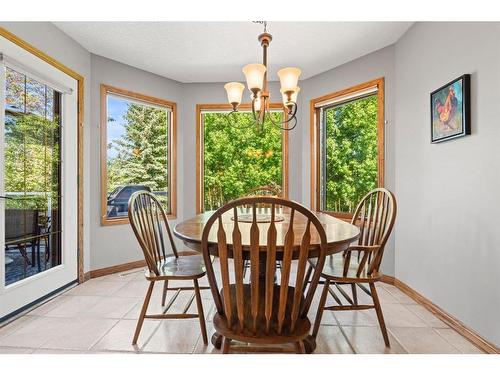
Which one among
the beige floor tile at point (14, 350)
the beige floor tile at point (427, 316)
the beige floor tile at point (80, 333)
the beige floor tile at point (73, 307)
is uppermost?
the beige floor tile at point (80, 333)

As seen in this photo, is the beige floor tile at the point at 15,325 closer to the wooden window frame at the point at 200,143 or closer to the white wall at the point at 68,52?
the white wall at the point at 68,52

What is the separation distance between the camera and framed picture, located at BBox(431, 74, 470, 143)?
76.3 inches

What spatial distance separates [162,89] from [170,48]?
0.87 m

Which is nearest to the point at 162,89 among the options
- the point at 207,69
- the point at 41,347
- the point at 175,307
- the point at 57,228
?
the point at 207,69

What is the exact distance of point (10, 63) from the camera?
2.17 m

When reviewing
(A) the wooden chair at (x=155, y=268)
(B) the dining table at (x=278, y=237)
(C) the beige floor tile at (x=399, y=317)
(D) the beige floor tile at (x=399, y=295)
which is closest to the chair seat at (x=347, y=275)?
(B) the dining table at (x=278, y=237)

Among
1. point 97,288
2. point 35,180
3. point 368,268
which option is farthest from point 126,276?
point 368,268

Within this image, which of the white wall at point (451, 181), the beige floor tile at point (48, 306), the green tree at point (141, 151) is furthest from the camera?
the green tree at point (141, 151)

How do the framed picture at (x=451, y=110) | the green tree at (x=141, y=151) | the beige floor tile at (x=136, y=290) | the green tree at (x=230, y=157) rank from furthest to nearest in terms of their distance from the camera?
1. the green tree at (x=230, y=157)
2. the green tree at (x=141, y=151)
3. the beige floor tile at (x=136, y=290)
4. the framed picture at (x=451, y=110)

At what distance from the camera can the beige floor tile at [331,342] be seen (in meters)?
1.74

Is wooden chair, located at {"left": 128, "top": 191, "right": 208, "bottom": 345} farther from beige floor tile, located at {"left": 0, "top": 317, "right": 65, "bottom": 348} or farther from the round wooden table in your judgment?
beige floor tile, located at {"left": 0, "top": 317, "right": 65, "bottom": 348}

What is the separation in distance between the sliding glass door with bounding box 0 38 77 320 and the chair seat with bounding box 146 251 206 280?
1.23m

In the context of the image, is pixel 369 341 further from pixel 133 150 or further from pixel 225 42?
pixel 133 150

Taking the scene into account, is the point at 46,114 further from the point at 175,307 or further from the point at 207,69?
the point at 175,307
